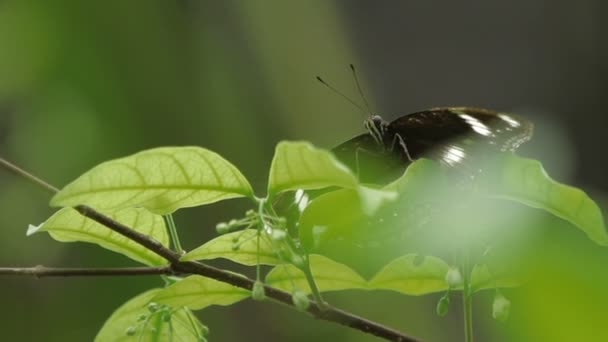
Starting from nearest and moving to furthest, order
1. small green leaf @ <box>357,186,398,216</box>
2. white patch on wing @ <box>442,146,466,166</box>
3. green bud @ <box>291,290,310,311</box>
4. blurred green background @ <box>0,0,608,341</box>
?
1. small green leaf @ <box>357,186,398,216</box>
2. green bud @ <box>291,290,310,311</box>
3. white patch on wing @ <box>442,146,466,166</box>
4. blurred green background @ <box>0,0,608,341</box>

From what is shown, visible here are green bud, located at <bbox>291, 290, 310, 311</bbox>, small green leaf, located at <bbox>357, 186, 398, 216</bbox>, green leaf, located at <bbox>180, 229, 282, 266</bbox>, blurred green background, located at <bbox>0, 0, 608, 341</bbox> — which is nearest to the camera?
small green leaf, located at <bbox>357, 186, 398, 216</bbox>

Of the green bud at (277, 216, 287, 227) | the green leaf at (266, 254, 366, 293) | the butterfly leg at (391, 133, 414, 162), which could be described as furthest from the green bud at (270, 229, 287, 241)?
the butterfly leg at (391, 133, 414, 162)

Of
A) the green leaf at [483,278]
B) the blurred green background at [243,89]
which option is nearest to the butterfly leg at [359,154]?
the green leaf at [483,278]

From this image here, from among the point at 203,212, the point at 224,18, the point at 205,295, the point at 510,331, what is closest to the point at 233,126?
the point at 203,212

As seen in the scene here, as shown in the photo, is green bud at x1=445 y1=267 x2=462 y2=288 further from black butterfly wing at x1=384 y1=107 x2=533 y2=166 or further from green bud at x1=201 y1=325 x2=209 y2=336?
green bud at x1=201 y1=325 x2=209 y2=336

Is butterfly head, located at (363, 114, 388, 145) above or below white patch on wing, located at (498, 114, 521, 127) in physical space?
above

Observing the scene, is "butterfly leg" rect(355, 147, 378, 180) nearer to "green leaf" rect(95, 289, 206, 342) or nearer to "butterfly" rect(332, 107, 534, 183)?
"butterfly" rect(332, 107, 534, 183)

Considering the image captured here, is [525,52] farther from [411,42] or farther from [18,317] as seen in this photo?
[18,317]

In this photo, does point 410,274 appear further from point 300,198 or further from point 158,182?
point 158,182

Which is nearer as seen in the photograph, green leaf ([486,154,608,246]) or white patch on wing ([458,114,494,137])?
green leaf ([486,154,608,246])
